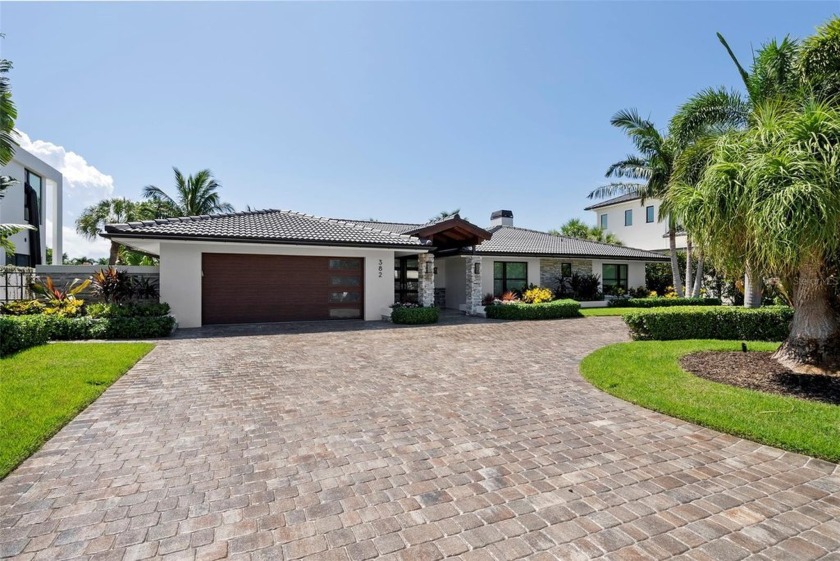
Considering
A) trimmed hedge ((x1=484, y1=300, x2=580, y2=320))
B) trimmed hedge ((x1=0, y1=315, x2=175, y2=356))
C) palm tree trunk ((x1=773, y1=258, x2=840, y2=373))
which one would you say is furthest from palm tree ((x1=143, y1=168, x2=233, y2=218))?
palm tree trunk ((x1=773, y1=258, x2=840, y2=373))

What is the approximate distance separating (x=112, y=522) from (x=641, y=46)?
15336 millimetres

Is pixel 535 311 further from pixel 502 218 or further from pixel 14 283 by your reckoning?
pixel 14 283

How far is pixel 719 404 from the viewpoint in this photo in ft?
19.2

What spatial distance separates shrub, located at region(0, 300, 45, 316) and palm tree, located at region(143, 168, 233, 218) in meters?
17.4

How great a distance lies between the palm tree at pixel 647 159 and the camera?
829 inches

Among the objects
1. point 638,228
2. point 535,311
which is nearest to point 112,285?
point 535,311

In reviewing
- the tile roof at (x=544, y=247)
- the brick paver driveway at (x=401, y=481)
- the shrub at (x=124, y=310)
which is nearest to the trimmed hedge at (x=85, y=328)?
the shrub at (x=124, y=310)

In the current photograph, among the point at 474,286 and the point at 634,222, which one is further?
the point at 634,222

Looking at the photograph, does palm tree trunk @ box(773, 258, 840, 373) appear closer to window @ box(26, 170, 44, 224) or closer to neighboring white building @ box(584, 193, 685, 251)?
neighboring white building @ box(584, 193, 685, 251)

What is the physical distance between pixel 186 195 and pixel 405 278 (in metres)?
18.1

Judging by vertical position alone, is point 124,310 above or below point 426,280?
below

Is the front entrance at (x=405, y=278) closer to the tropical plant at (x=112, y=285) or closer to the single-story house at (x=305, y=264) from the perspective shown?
the single-story house at (x=305, y=264)

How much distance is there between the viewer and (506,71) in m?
14.2

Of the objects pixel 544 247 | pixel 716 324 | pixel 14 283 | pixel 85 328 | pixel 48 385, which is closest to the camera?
pixel 48 385
